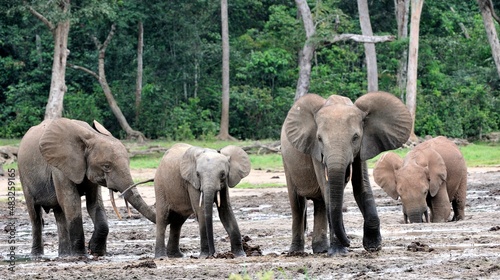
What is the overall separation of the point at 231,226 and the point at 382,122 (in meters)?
2.00

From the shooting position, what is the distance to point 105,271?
946cm

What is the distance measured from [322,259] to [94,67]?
1087 inches

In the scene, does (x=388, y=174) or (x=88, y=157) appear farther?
(x=388, y=174)

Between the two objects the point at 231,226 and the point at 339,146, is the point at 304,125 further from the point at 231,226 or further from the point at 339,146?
the point at 231,226

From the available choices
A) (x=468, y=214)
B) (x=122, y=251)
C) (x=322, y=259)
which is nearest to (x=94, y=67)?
(x=468, y=214)

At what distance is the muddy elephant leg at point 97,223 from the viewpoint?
11930mm

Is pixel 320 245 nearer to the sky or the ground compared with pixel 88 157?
nearer to the ground

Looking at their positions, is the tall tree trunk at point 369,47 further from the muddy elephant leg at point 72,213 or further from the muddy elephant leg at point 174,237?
the muddy elephant leg at point 72,213

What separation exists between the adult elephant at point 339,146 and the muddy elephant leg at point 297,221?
0.30 m

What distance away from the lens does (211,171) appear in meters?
11.1

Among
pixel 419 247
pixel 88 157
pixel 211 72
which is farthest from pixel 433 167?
pixel 211 72

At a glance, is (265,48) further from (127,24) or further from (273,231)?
(273,231)

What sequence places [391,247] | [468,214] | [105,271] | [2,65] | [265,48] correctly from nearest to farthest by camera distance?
[105,271]
[391,247]
[468,214]
[2,65]
[265,48]

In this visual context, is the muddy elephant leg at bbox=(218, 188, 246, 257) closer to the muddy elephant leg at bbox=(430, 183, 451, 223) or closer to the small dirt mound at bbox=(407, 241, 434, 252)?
the small dirt mound at bbox=(407, 241, 434, 252)
